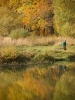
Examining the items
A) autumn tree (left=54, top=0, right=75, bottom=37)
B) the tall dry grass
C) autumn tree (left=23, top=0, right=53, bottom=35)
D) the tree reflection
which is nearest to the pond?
the tree reflection

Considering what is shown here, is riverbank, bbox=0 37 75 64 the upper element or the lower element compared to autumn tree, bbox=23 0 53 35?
lower

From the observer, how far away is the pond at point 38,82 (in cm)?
1730

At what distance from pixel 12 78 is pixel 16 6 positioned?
31384mm

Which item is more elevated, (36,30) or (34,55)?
(36,30)

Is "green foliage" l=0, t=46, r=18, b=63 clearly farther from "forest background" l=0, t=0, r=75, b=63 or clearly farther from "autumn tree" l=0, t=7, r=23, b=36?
"autumn tree" l=0, t=7, r=23, b=36

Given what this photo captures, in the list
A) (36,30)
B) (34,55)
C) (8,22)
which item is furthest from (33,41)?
(36,30)

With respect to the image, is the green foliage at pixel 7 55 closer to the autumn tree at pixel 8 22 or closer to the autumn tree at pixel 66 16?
the autumn tree at pixel 66 16

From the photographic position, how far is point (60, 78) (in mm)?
21578

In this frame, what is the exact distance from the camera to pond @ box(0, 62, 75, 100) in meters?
17.3

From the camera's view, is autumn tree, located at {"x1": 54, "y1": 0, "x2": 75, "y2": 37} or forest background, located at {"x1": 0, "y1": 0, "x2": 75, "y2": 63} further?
autumn tree, located at {"x1": 54, "y1": 0, "x2": 75, "y2": 37}

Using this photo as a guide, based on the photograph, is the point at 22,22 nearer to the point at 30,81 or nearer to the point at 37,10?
the point at 37,10

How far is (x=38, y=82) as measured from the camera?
20.8 meters

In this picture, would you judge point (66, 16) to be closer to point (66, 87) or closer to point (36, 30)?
point (36, 30)

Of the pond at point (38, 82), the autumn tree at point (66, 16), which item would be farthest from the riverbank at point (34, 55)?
the autumn tree at point (66, 16)
